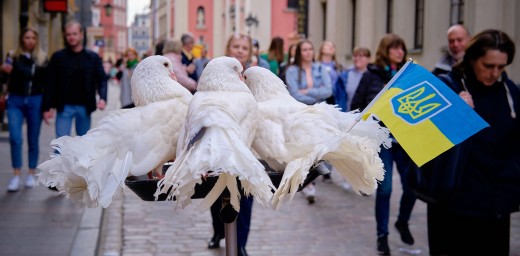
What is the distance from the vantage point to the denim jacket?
29.7 ft

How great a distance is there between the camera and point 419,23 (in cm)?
1942

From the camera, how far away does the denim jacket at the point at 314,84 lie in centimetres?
905

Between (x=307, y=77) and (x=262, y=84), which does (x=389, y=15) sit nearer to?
(x=307, y=77)

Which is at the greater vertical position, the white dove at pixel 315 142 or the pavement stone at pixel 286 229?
the white dove at pixel 315 142

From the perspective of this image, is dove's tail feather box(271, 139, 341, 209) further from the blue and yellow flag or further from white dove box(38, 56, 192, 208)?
white dove box(38, 56, 192, 208)

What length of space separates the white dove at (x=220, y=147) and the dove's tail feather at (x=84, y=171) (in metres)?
0.17

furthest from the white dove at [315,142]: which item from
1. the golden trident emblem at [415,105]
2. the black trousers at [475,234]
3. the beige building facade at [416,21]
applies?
the beige building facade at [416,21]

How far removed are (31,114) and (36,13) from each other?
644 inches

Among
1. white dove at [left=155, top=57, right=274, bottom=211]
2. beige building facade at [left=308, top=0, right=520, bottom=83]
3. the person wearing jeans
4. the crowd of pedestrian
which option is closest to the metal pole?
white dove at [left=155, top=57, right=274, bottom=211]

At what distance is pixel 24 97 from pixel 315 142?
727 centimetres

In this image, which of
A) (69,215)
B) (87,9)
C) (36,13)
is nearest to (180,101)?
(69,215)

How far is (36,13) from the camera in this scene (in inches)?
990

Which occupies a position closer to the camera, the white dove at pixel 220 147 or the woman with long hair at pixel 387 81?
the white dove at pixel 220 147

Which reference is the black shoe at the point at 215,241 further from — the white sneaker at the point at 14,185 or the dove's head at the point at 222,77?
the dove's head at the point at 222,77
